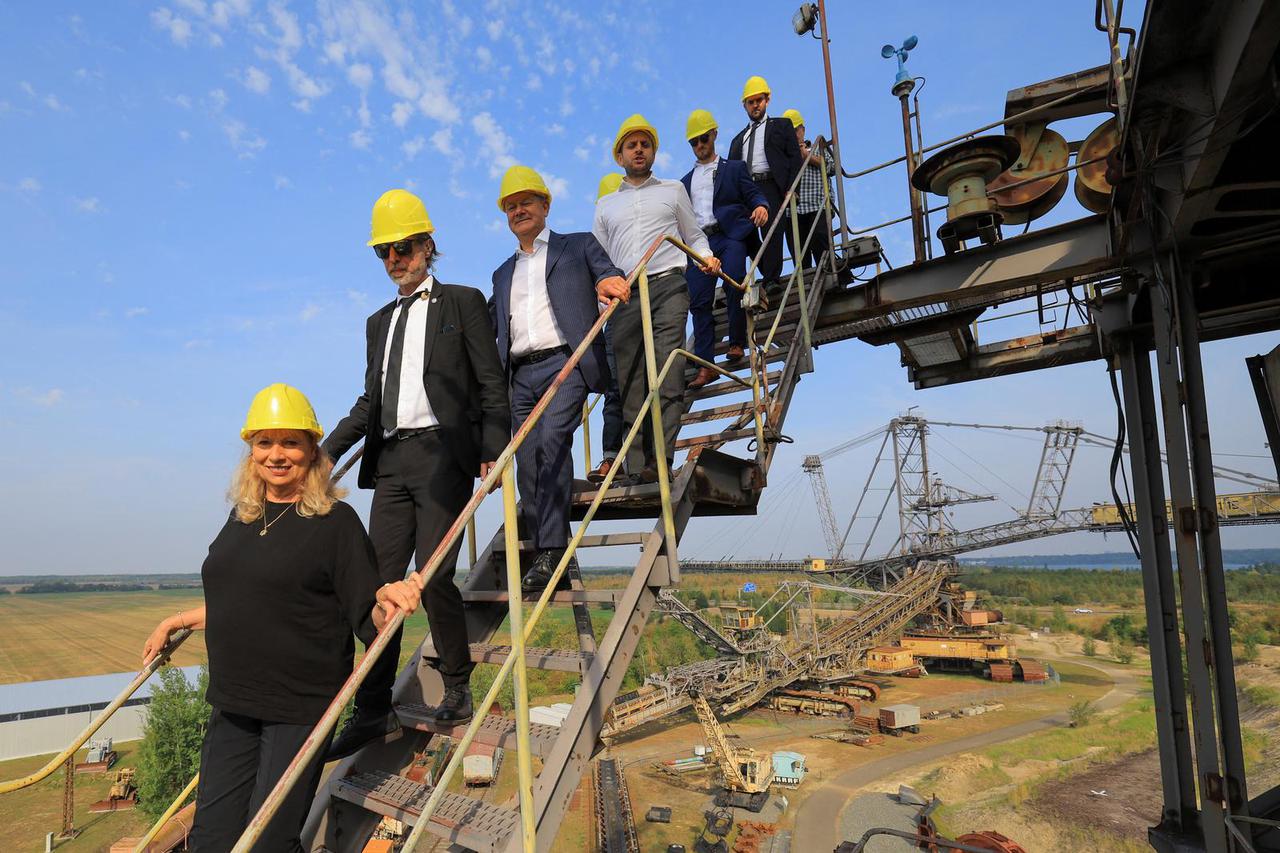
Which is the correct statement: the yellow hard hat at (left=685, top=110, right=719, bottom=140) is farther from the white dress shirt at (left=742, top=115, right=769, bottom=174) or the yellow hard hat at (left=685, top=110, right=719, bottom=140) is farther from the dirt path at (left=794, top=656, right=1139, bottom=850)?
the dirt path at (left=794, top=656, right=1139, bottom=850)

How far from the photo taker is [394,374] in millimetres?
2779

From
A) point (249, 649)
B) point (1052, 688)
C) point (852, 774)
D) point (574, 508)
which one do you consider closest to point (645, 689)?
point (852, 774)

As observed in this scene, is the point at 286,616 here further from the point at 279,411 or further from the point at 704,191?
the point at 704,191

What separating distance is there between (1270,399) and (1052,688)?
3727 centimetres

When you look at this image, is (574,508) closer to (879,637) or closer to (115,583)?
(879,637)

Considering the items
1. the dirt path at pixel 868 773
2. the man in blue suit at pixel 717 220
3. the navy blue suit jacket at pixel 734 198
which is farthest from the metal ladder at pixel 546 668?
the dirt path at pixel 868 773

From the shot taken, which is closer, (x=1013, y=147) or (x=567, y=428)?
(x=567, y=428)

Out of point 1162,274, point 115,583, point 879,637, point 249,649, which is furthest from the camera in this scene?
point 115,583

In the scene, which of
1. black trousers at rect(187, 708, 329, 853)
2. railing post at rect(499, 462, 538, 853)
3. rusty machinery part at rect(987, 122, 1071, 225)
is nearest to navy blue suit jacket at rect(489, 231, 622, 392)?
railing post at rect(499, 462, 538, 853)

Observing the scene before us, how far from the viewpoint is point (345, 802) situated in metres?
2.72

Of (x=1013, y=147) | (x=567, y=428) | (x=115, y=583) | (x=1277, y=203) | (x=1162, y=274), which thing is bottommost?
(x=115, y=583)

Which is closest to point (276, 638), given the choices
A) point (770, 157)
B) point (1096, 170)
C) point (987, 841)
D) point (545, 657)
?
point (545, 657)

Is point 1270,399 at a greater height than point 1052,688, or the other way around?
point 1270,399

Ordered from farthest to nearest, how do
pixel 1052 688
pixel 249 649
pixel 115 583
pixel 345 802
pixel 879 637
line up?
1. pixel 115 583
2. pixel 879 637
3. pixel 1052 688
4. pixel 345 802
5. pixel 249 649
